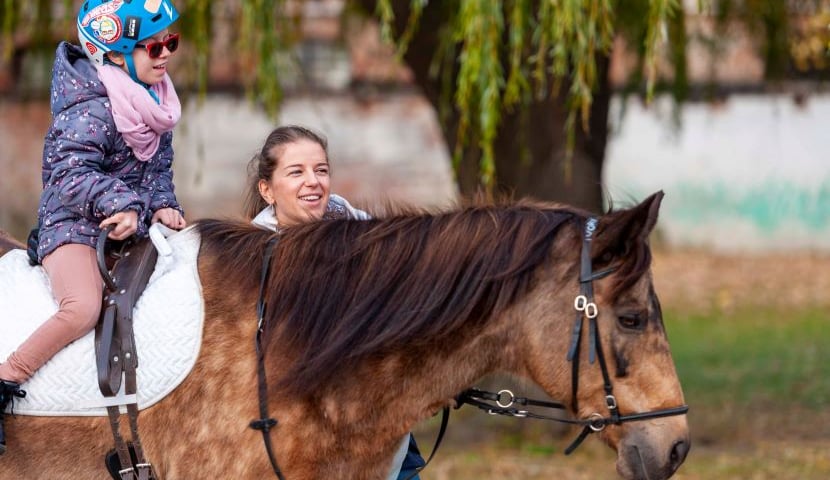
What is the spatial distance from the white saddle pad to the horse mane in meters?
0.17

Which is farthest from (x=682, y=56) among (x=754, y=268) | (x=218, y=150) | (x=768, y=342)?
(x=218, y=150)

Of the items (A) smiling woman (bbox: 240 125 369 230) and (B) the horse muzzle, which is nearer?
(B) the horse muzzle

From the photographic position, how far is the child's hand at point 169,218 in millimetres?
3830

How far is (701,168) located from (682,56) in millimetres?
9528

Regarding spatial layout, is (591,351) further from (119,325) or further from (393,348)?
(119,325)

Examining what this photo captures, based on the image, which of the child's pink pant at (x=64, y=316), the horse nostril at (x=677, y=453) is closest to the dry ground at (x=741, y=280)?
the horse nostril at (x=677, y=453)

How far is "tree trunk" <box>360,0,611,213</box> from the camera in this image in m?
7.61

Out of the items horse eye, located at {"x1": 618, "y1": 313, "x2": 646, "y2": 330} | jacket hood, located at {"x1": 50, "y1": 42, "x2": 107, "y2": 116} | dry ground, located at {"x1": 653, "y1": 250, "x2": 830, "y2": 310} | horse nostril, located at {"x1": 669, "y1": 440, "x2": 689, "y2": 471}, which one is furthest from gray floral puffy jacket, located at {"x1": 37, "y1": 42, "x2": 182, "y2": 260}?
dry ground, located at {"x1": 653, "y1": 250, "x2": 830, "y2": 310}

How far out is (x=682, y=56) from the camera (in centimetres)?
799

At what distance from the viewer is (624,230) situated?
3.24 m

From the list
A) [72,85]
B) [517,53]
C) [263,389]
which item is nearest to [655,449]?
[263,389]

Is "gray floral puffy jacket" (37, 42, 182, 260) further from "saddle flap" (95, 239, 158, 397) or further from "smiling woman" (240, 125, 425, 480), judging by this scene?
"smiling woman" (240, 125, 425, 480)

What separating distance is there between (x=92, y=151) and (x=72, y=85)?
231 mm

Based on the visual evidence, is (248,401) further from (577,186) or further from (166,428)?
(577,186)
